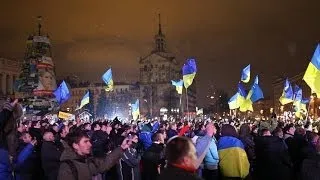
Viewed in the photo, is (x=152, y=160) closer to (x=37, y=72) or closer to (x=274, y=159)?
(x=274, y=159)

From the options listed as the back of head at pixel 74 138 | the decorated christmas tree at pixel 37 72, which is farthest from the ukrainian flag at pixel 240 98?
the decorated christmas tree at pixel 37 72

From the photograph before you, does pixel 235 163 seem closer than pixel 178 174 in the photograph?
No

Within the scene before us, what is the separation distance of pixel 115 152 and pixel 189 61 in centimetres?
3177

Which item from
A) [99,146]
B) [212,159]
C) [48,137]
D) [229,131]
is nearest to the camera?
[229,131]

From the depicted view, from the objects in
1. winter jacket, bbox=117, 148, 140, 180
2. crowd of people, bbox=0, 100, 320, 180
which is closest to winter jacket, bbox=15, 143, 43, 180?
crowd of people, bbox=0, 100, 320, 180

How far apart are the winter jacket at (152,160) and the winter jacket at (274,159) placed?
2455mm

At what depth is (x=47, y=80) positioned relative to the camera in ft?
397

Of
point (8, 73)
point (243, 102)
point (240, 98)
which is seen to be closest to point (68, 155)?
point (243, 102)

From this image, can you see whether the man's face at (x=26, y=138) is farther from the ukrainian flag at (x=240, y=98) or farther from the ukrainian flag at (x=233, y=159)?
the ukrainian flag at (x=240, y=98)

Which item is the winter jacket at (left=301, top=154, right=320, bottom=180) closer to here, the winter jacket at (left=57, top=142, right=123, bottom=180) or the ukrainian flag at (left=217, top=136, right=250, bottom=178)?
the winter jacket at (left=57, top=142, right=123, bottom=180)

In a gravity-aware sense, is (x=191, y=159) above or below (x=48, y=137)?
below

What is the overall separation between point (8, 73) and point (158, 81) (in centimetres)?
5564

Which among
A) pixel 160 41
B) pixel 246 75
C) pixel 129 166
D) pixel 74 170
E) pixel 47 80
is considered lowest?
pixel 129 166

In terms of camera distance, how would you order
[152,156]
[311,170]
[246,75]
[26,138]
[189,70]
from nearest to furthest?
[311,170] < [26,138] < [152,156] < [189,70] < [246,75]
